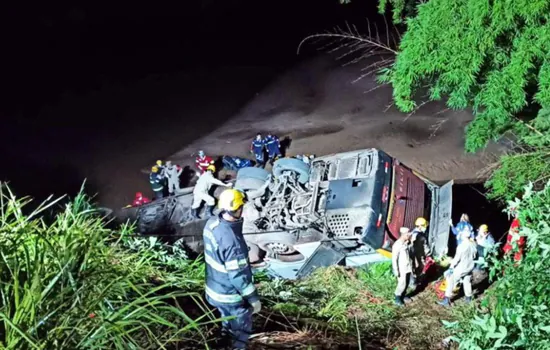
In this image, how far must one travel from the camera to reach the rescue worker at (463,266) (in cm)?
715

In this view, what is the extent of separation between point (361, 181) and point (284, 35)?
13.2 meters

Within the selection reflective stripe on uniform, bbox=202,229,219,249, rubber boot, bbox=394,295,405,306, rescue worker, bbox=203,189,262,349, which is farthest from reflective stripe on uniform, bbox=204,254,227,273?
rubber boot, bbox=394,295,405,306

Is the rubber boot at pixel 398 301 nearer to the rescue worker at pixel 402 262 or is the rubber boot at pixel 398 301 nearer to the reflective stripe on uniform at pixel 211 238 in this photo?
the rescue worker at pixel 402 262

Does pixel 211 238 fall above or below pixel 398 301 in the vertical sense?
above

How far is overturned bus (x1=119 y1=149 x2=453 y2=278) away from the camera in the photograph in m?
7.69

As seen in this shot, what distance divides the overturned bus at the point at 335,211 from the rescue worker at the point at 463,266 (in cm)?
85

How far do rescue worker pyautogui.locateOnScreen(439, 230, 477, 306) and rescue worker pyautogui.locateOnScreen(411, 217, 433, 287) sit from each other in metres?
0.49

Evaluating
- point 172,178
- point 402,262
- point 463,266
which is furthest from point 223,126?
point 463,266

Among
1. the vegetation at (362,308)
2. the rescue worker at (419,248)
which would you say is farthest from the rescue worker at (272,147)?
the rescue worker at (419,248)

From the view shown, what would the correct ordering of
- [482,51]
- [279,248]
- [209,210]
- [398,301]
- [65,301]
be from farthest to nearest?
[209,210], [279,248], [398,301], [482,51], [65,301]

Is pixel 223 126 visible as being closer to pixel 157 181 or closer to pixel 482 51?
pixel 157 181

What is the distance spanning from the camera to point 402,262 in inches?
283

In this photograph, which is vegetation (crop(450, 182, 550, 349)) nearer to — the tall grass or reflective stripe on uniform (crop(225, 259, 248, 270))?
the tall grass

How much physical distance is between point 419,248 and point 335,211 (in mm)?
1355
